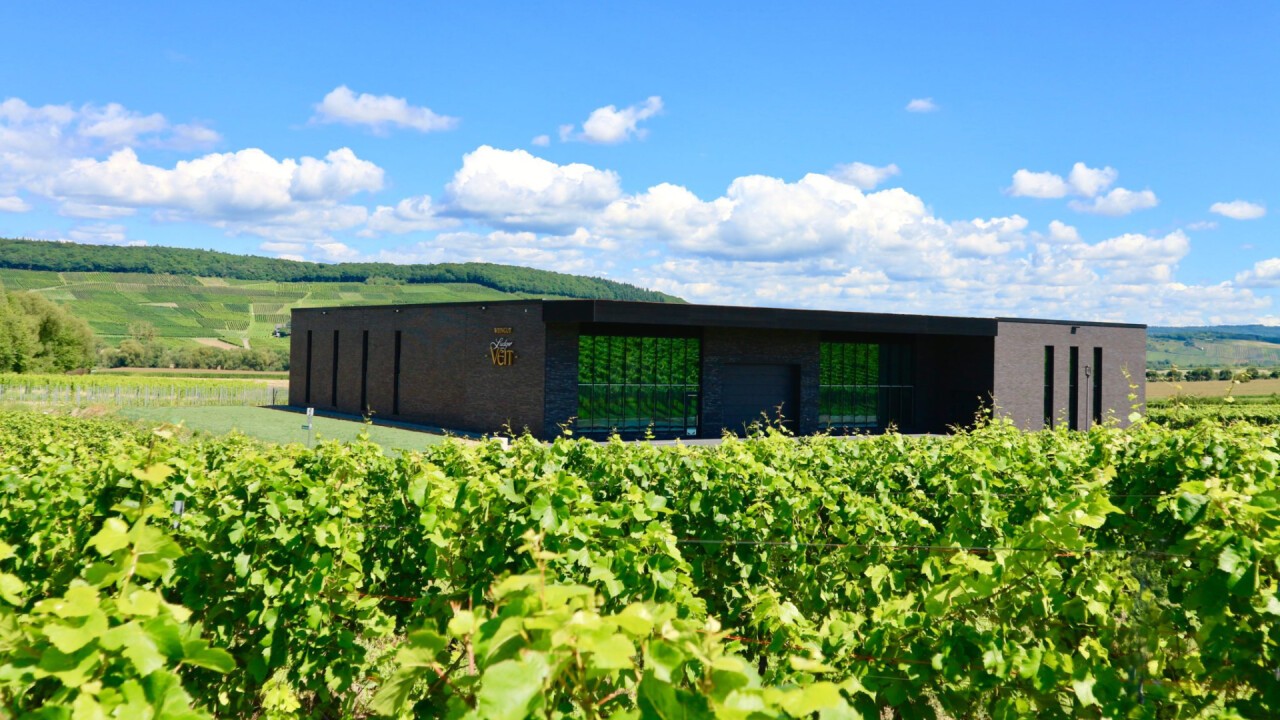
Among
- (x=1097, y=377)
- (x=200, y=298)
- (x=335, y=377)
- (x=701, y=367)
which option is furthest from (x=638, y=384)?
(x=200, y=298)

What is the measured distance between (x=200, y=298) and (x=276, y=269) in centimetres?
2127

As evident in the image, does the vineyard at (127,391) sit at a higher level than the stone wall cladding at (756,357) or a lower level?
lower

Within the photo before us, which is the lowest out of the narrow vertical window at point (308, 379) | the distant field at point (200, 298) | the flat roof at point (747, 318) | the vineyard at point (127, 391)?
the vineyard at point (127, 391)

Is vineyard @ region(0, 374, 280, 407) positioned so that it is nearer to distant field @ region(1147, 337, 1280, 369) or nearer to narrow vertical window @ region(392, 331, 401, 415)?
narrow vertical window @ region(392, 331, 401, 415)

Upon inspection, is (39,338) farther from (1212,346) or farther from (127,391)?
(1212,346)

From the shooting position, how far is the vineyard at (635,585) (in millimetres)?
1896

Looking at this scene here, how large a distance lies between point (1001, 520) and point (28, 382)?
60446mm

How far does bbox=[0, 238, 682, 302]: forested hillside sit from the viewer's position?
146375 mm

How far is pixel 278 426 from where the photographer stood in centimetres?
3475

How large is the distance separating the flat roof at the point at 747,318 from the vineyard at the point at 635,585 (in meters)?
18.8

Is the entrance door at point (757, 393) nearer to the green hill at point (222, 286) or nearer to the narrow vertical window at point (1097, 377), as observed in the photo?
the narrow vertical window at point (1097, 377)

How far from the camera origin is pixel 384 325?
124 ft

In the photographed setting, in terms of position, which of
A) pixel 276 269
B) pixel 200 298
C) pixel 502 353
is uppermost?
pixel 276 269

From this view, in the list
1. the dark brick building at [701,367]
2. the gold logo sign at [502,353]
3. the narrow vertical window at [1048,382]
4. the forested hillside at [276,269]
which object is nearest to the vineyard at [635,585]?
the dark brick building at [701,367]
